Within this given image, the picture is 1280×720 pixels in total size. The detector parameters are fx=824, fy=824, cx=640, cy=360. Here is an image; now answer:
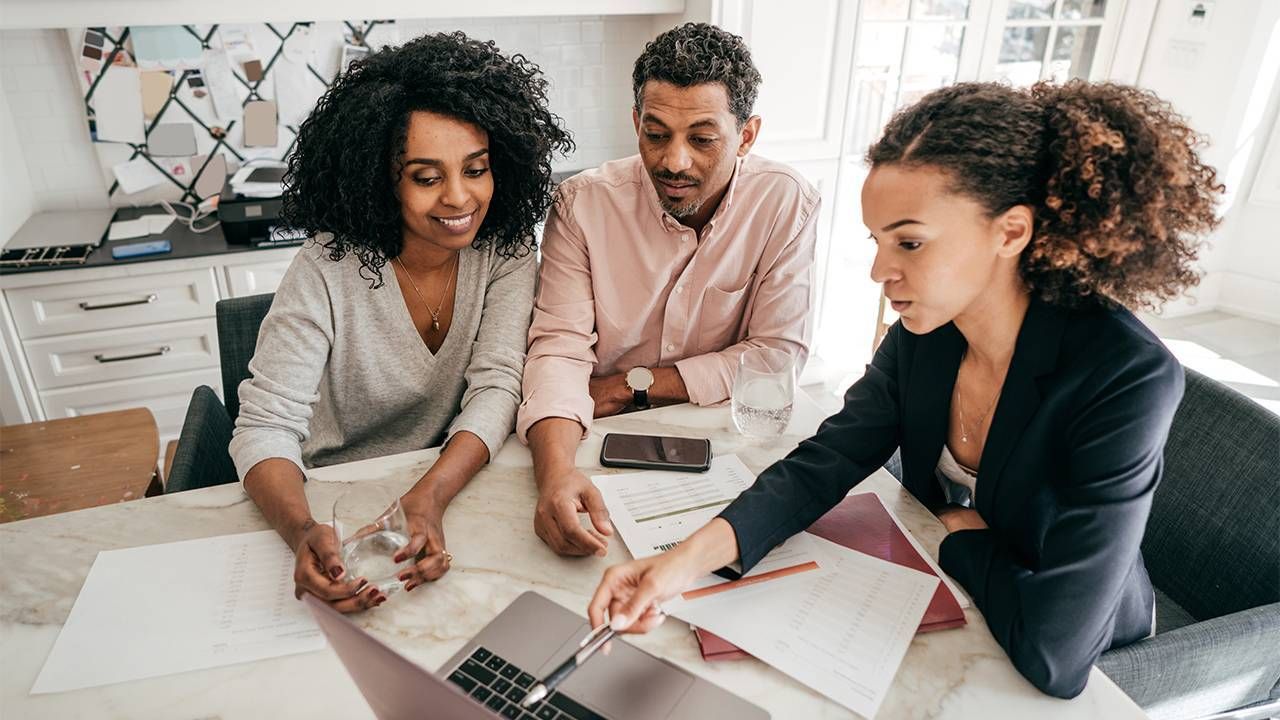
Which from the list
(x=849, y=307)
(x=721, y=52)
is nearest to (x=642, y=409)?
(x=721, y=52)

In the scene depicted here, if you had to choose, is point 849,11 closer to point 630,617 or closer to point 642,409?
point 642,409

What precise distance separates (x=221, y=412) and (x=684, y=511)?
1.01m

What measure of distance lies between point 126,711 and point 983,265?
1.13 m

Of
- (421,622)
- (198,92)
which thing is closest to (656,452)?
(421,622)

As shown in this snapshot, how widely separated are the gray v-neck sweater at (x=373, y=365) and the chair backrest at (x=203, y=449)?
5.7 inches

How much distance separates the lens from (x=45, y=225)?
105 inches

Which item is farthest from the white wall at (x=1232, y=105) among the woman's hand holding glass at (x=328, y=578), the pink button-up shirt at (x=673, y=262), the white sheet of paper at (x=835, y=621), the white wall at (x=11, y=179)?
the white wall at (x=11, y=179)

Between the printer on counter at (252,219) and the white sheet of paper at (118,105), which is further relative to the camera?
the white sheet of paper at (118,105)

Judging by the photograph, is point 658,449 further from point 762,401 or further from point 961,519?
point 961,519

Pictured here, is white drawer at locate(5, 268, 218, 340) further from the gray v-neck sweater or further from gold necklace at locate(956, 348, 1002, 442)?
gold necklace at locate(956, 348, 1002, 442)

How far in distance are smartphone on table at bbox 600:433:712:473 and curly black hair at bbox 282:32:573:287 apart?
53 centimetres

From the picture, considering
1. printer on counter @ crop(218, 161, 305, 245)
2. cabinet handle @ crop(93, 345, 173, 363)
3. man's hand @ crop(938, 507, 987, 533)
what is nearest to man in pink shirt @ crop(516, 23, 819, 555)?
man's hand @ crop(938, 507, 987, 533)

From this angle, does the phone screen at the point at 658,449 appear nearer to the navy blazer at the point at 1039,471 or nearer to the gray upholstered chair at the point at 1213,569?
the navy blazer at the point at 1039,471

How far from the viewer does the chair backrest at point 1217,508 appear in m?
1.23
